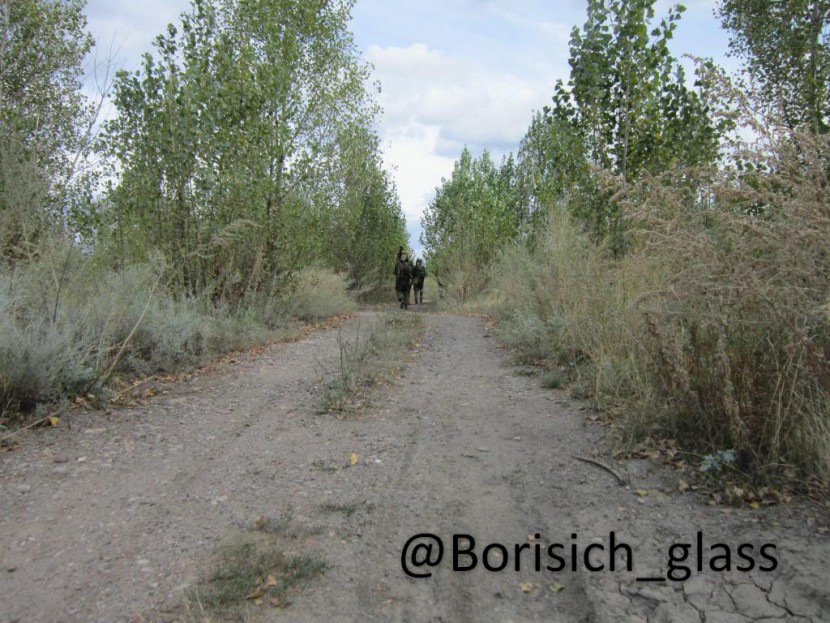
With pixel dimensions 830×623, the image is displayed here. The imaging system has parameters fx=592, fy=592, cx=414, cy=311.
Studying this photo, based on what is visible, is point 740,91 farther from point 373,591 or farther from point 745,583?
point 373,591

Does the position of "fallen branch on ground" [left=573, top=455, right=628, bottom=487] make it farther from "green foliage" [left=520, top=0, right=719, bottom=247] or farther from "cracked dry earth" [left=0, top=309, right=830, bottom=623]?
"green foliage" [left=520, top=0, right=719, bottom=247]

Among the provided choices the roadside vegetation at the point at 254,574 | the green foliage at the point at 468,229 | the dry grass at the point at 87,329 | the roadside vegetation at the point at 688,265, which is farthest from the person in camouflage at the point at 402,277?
the roadside vegetation at the point at 254,574

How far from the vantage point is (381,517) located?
3.38 m

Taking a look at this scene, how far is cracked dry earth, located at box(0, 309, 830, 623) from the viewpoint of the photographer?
252 cm

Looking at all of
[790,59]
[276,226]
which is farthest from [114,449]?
[790,59]

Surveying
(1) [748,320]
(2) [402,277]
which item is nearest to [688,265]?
(1) [748,320]

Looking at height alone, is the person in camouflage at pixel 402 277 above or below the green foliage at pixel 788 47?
below

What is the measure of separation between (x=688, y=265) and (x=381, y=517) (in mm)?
2462

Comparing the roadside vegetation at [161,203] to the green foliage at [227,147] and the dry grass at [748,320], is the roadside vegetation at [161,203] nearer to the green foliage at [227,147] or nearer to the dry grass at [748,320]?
the green foliage at [227,147]

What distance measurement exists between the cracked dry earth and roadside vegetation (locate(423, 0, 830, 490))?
48cm

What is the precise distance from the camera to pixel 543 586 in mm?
2709

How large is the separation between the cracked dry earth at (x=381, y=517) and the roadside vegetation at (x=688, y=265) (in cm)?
48

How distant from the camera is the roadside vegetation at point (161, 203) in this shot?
6.06 m

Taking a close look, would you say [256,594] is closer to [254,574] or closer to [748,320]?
[254,574]
